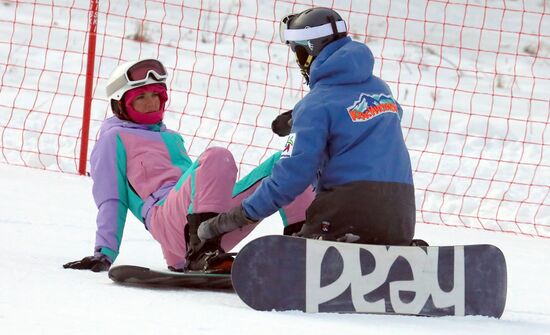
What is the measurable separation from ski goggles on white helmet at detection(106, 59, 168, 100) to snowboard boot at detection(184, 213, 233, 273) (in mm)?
760

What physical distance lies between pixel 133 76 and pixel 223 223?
1054mm

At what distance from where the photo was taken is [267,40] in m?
12.4

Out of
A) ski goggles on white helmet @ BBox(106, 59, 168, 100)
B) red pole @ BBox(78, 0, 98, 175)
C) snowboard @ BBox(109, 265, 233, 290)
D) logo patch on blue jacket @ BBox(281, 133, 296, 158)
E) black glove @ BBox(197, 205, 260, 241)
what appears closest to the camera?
logo patch on blue jacket @ BBox(281, 133, 296, 158)

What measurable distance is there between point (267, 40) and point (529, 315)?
26.3 ft

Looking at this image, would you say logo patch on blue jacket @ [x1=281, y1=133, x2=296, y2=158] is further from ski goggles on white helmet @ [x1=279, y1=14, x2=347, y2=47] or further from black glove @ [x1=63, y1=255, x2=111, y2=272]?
black glove @ [x1=63, y1=255, x2=111, y2=272]

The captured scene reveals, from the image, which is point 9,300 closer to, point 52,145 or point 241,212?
point 241,212

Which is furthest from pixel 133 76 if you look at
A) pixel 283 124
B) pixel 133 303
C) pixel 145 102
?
pixel 133 303

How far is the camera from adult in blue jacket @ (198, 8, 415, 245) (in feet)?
13.6

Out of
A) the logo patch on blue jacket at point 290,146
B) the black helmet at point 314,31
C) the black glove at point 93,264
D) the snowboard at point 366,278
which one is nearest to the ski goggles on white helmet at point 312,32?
the black helmet at point 314,31

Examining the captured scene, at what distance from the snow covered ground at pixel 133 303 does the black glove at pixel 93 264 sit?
1.9 inches

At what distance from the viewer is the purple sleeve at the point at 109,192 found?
193 inches

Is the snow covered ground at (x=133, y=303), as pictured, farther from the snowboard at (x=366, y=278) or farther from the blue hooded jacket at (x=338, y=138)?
the blue hooded jacket at (x=338, y=138)

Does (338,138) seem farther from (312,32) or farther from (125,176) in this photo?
A: (125,176)

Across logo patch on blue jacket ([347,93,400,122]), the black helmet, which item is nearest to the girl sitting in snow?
the black helmet
